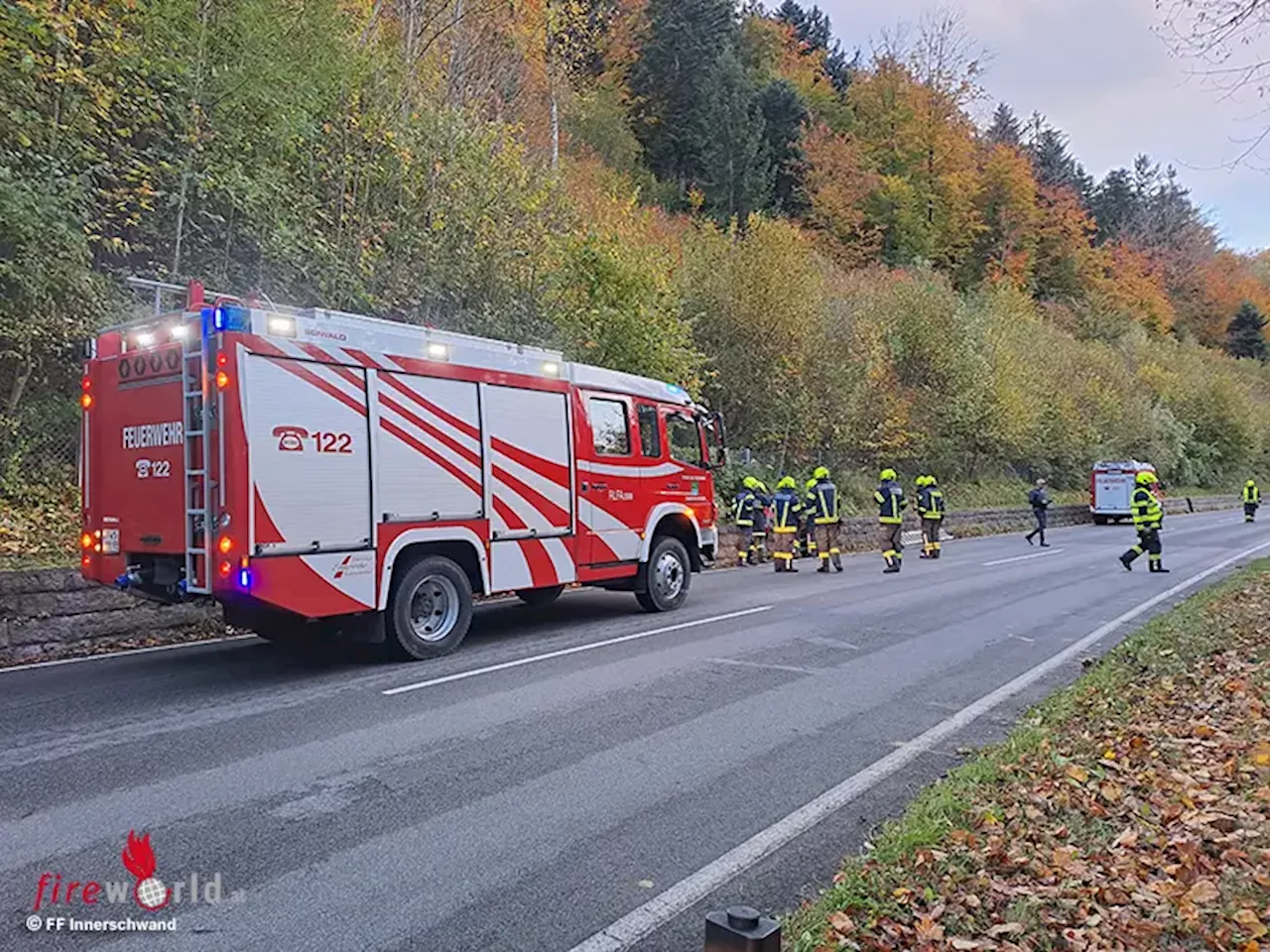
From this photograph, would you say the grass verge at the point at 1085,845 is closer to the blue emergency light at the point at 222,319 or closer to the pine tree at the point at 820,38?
the blue emergency light at the point at 222,319

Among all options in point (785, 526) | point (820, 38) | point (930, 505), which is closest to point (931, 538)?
point (930, 505)

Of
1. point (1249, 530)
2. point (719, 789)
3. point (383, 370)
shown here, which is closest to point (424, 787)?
point (719, 789)

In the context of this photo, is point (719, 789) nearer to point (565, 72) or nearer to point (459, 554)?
point (459, 554)

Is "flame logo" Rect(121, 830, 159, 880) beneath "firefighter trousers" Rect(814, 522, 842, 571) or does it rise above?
beneath

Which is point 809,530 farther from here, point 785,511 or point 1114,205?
point 1114,205

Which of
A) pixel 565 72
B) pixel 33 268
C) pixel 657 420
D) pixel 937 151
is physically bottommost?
pixel 657 420

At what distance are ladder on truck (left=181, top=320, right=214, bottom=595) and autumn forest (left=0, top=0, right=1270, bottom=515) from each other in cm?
377

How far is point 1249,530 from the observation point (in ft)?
93.6

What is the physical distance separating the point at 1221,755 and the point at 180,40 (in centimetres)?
1276

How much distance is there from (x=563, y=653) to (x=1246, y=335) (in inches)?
3219

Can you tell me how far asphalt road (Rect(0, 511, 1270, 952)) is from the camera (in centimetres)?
362

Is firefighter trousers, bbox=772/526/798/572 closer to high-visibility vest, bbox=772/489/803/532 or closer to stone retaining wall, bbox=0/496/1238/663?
high-visibility vest, bbox=772/489/803/532
